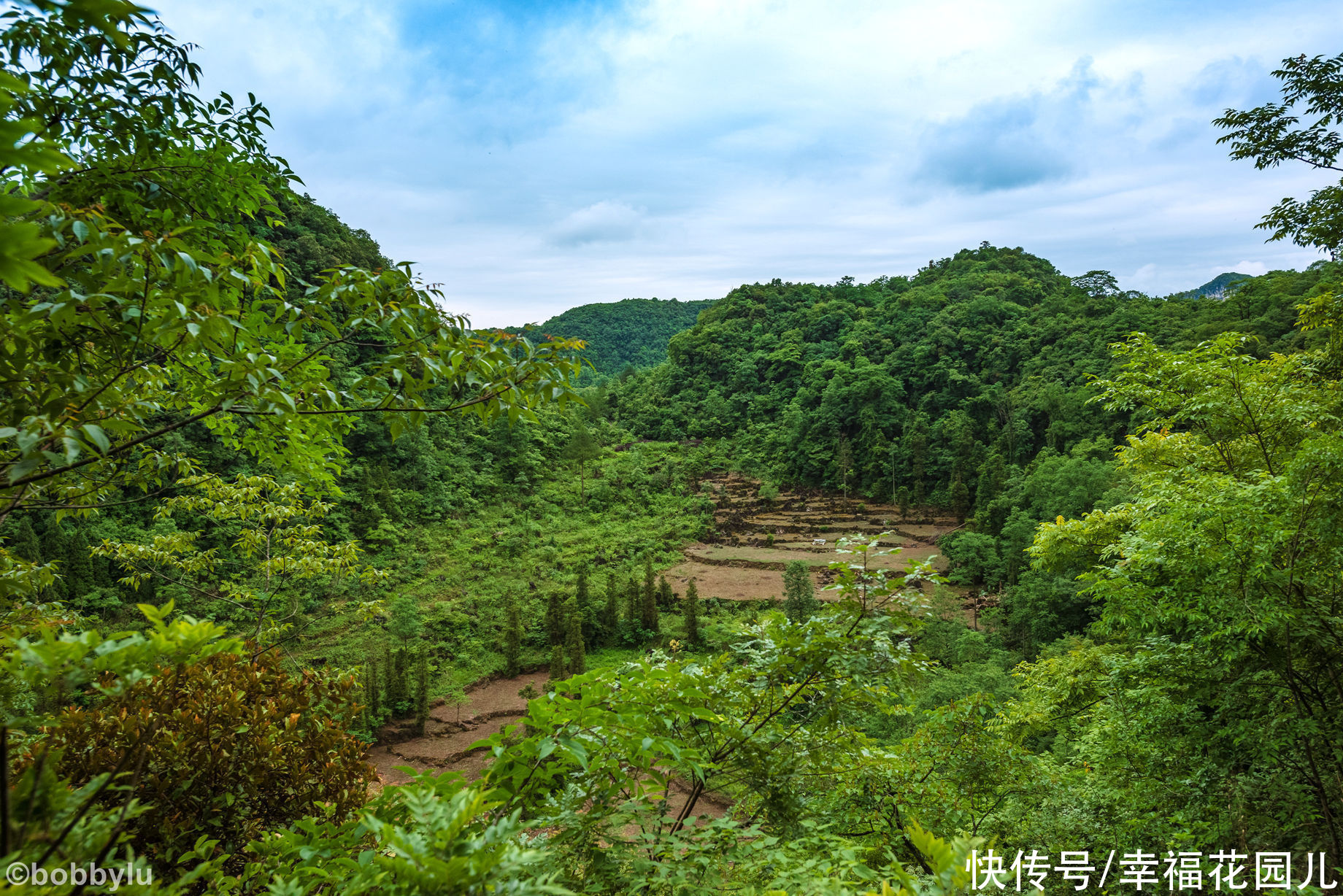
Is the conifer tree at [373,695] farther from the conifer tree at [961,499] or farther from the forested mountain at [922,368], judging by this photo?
the conifer tree at [961,499]

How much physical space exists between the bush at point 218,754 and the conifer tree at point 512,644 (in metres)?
12.6

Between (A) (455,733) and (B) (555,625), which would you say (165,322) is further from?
(B) (555,625)

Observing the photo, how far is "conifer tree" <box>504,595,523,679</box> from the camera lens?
14062mm

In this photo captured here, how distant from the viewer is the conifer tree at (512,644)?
14062 millimetres

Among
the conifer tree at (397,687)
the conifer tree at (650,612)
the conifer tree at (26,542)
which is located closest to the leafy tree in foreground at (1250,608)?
the conifer tree at (650,612)

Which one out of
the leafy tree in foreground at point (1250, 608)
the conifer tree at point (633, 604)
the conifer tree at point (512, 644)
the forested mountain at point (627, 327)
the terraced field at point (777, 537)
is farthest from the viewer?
the forested mountain at point (627, 327)

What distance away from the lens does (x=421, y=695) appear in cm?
1216

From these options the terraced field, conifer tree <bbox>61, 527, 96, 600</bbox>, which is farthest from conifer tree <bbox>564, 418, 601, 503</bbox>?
conifer tree <bbox>61, 527, 96, 600</bbox>

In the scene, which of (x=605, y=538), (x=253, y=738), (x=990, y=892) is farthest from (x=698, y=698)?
(x=605, y=538)

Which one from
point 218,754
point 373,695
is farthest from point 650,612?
point 218,754

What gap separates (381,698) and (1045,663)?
40.5 feet

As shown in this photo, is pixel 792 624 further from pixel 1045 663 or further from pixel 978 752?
pixel 1045 663

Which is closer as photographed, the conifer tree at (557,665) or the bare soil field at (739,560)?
the bare soil field at (739,560)

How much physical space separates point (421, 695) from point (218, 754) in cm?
1170
